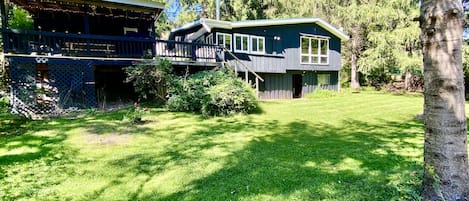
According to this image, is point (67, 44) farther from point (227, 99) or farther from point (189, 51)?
point (227, 99)

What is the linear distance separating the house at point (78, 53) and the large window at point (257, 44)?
2882 millimetres

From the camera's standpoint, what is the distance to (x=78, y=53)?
10.7 meters

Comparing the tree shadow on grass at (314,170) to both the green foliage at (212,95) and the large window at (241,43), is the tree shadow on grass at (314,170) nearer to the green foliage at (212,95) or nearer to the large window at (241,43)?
the green foliage at (212,95)

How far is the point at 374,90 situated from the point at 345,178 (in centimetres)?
2258

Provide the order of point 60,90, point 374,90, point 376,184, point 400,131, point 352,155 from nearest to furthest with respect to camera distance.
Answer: point 376,184 → point 352,155 → point 400,131 → point 60,90 → point 374,90

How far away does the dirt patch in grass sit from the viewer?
6430mm

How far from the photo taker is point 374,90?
80.7 ft

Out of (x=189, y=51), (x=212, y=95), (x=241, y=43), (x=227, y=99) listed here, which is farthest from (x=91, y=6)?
(x=241, y=43)

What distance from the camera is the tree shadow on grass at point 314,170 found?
3781 mm

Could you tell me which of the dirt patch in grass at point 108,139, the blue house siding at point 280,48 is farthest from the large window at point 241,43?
the dirt patch in grass at point 108,139

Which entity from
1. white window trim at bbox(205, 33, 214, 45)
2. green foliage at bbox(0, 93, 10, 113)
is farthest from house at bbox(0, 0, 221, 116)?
white window trim at bbox(205, 33, 214, 45)

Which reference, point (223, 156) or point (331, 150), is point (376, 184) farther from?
point (223, 156)

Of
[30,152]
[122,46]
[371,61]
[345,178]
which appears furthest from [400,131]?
[371,61]

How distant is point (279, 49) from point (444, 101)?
50.0 feet
